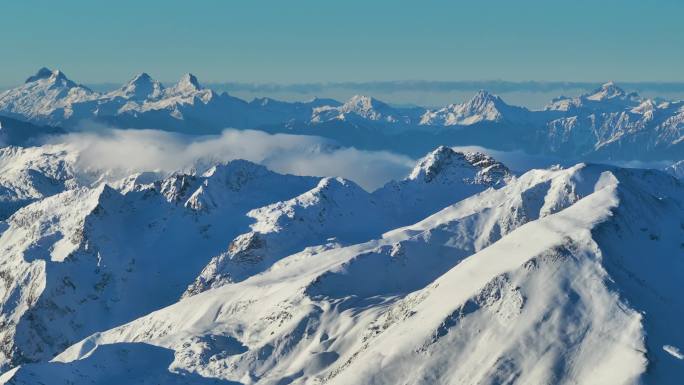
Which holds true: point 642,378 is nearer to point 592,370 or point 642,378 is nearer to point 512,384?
point 592,370

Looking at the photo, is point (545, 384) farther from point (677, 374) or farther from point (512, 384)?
point (677, 374)

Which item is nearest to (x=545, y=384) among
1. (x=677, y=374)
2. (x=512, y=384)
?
(x=512, y=384)

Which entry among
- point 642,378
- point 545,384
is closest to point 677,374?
point 642,378

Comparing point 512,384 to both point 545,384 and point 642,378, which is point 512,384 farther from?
point 642,378

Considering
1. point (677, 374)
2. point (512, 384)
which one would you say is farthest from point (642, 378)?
point (512, 384)

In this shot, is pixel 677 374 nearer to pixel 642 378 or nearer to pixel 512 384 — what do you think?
pixel 642 378

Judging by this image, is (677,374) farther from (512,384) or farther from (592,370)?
(512,384)
